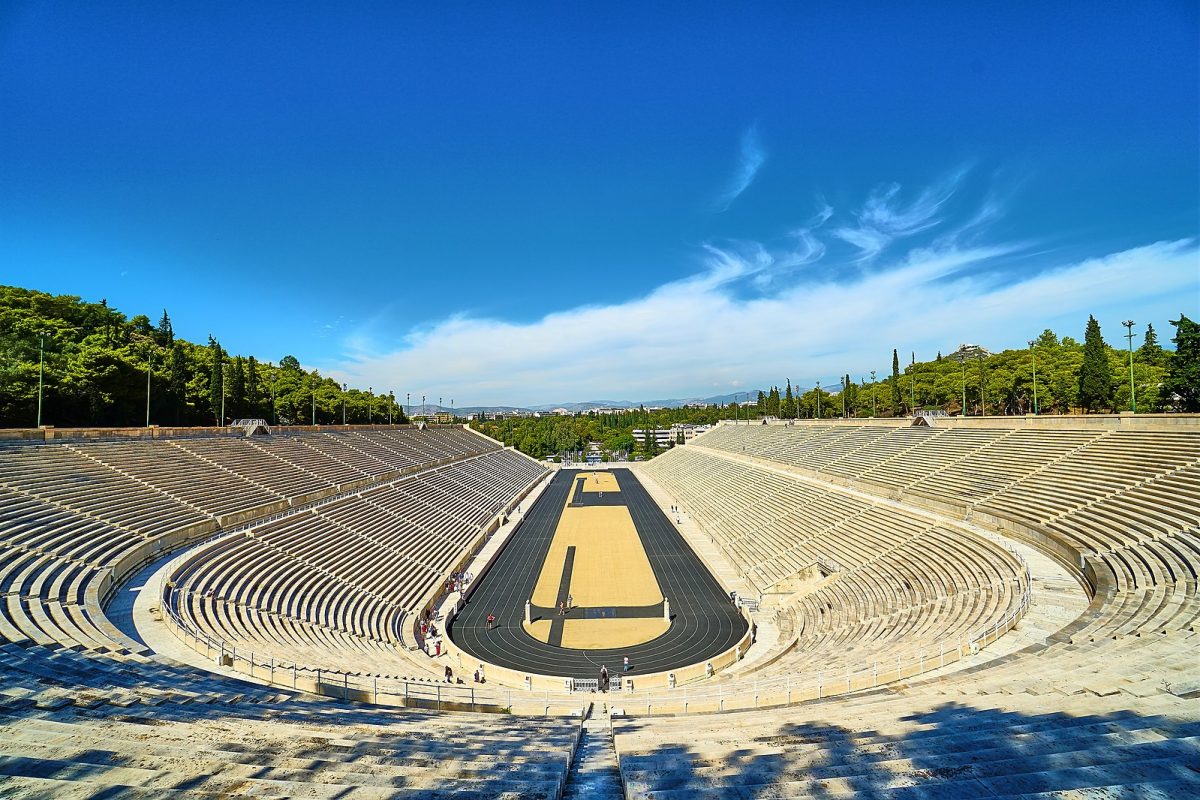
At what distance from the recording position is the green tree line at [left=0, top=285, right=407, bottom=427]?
A: 110 feet

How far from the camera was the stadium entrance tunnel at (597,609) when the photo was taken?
19.0 m

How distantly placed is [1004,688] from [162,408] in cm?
5656

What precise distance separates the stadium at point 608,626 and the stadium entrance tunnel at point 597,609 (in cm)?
19

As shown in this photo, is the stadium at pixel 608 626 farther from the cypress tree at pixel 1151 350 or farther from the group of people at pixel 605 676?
the cypress tree at pixel 1151 350

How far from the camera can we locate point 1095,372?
46969mm

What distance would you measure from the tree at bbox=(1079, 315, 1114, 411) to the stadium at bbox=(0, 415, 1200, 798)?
18.6m

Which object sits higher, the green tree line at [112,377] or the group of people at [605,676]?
the green tree line at [112,377]

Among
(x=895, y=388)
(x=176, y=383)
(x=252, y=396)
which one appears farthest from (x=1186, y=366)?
(x=252, y=396)

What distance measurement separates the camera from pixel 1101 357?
46.9 m

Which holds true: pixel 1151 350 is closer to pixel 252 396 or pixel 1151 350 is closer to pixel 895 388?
pixel 895 388

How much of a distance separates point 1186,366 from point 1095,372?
11.3 metres

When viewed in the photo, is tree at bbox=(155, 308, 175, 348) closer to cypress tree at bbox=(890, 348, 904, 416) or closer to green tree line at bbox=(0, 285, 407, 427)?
green tree line at bbox=(0, 285, 407, 427)

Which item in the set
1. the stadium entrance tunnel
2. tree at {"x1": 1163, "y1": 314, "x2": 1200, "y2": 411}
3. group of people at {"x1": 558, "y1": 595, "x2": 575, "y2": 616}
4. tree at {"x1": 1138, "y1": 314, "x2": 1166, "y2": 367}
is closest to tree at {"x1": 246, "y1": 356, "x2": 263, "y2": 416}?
the stadium entrance tunnel

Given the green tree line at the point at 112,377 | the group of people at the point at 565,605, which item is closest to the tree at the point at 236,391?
the green tree line at the point at 112,377
